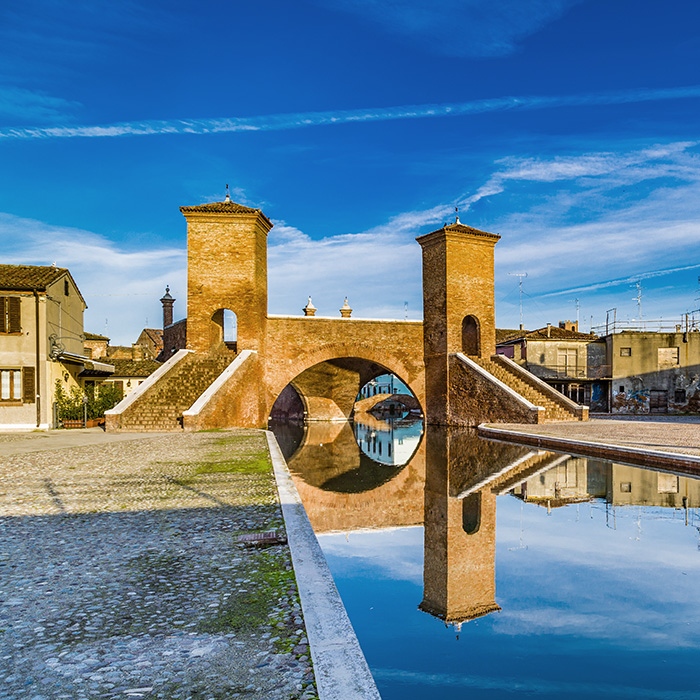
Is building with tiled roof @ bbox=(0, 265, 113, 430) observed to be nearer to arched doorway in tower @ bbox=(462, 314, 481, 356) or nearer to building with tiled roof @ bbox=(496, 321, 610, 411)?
arched doorway in tower @ bbox=(462, 314, 481, 356)

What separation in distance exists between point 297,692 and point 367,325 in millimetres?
22662

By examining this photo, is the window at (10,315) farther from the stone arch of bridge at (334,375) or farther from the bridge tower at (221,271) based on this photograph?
A: the stone arch of bridge at (334,375)

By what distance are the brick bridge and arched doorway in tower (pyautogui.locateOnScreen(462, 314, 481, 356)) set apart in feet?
0.15

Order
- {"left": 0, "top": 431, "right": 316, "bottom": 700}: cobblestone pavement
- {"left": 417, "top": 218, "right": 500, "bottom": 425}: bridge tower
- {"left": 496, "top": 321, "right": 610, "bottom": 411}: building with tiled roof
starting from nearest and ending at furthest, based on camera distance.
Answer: {"left": 0, "top": 431, "right": 316, "bottom": 700}: cobblestone pavement, {"left": 417, "top": 218, "right": 500, "bottom": 425}: bridge tower, {"left": 496, "top": 321, "right": 610, "bottom": 411}: building with tiled roof

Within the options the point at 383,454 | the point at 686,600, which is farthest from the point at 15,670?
the point at 383,454

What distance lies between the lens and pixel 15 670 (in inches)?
110

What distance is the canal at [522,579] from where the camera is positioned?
12.0 ft

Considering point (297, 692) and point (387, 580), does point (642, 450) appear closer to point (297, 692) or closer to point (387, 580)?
point (387, 580)

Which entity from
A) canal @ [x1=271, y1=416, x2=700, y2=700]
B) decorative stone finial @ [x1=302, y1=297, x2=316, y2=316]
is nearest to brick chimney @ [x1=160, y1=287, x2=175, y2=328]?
decorative stone finial @ [x1=302, y1=297, x2=316, y2=316]

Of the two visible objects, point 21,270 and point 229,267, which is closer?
point 21,270

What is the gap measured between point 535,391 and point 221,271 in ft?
40.4

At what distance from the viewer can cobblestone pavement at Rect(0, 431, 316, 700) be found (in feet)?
8.92

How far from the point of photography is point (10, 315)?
1877cm

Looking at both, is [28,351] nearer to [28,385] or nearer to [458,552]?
[28,385]
